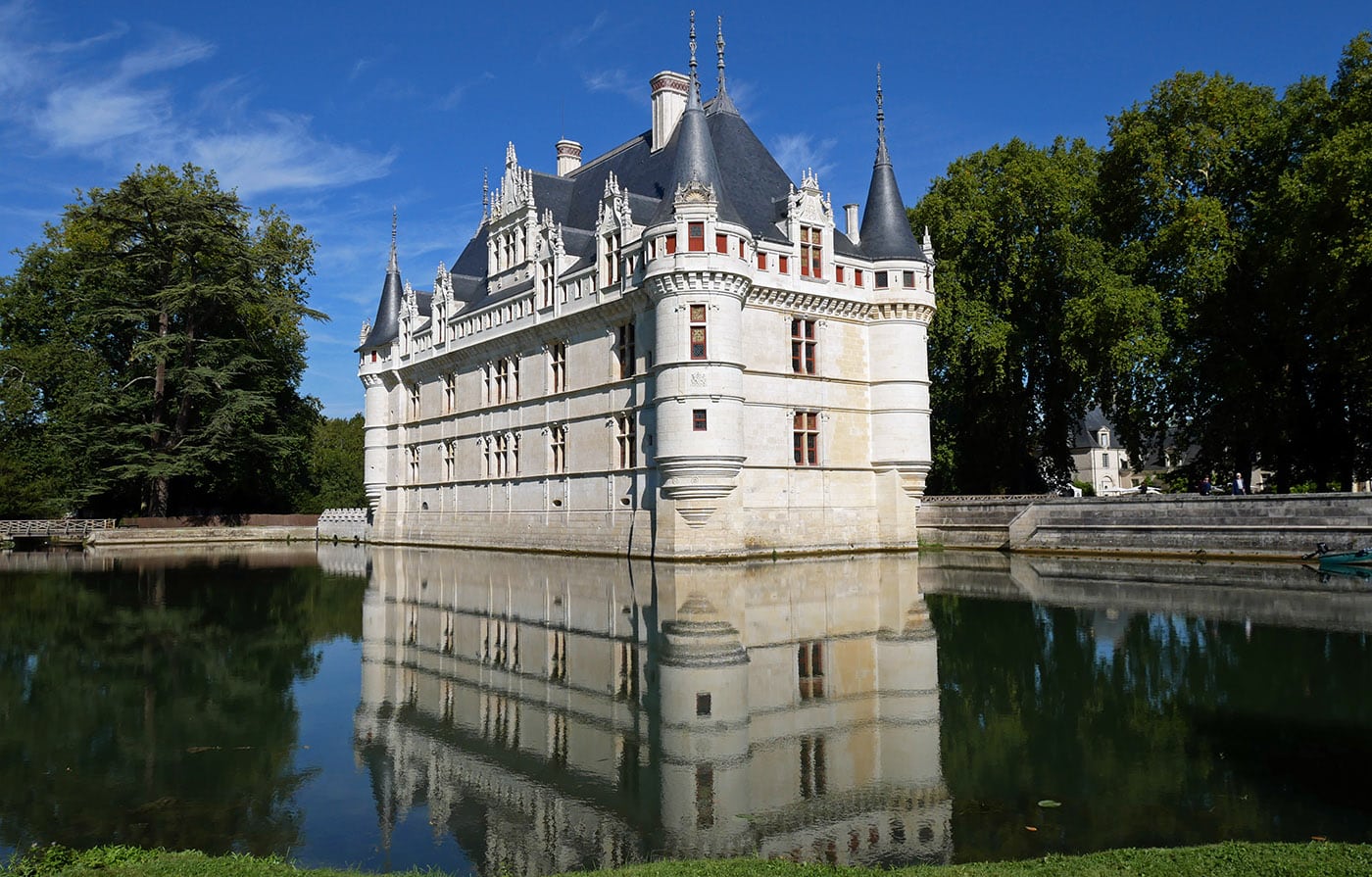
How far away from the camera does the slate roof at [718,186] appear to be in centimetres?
2700

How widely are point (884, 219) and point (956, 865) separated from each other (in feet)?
92.7

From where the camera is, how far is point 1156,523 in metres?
26.5

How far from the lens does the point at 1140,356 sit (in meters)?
29.5

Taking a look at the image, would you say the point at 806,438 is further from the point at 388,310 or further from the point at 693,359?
the point at 388,310

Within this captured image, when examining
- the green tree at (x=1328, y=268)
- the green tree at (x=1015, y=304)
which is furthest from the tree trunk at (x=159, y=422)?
the green tree at (x=1328, y=268)

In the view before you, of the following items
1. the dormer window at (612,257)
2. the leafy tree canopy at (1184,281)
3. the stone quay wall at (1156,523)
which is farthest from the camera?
the dormer window at (612,257)

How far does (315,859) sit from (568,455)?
25949 mm

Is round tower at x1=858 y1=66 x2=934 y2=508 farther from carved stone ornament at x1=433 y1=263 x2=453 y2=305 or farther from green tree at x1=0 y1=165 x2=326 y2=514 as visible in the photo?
green tree at x1=0 y1=165 x2=326 y2=514

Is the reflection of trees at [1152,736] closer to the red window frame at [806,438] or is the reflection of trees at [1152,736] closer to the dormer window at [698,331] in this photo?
the dormer window at [698,331]

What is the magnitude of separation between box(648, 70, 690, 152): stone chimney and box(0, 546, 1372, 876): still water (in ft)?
71.8

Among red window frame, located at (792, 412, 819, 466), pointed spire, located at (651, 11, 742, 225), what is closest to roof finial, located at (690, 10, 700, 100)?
pointed spire, located at (651, 11, 742, 225)

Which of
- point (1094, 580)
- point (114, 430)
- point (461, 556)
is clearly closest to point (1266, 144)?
point (1094, 580)

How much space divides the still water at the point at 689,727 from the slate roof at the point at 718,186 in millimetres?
14166

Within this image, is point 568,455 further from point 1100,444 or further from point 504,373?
point 1100,444
